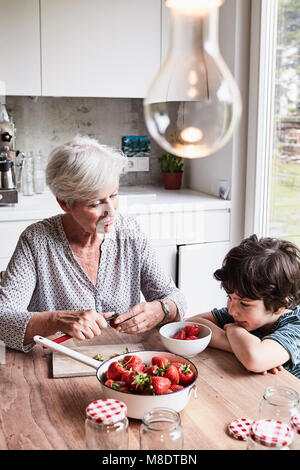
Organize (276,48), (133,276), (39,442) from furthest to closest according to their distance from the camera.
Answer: (276,48) < (133,276) < (39,442)

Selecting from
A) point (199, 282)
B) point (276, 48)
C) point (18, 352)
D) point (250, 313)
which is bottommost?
point (199, 282)

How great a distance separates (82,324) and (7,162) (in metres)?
1.67

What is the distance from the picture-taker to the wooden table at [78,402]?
3.83ft

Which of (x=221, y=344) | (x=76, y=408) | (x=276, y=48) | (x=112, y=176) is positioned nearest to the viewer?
(x=76, y=408)

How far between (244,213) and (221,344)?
1.87 metres

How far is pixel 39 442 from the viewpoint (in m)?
1.15

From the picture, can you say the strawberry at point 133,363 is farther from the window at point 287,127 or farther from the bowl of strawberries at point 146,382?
the window at point 287,127

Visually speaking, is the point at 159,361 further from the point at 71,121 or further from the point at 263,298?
the point at 71,121

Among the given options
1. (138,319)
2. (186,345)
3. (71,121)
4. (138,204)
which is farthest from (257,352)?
(71,121)

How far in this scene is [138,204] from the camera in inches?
125

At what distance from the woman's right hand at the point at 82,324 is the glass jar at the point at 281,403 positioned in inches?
22.3

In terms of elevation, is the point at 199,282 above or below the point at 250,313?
below

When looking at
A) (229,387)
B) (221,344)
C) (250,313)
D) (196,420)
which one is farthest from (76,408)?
(250,313)
